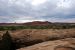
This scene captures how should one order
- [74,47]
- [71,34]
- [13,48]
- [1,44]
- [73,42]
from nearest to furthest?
[74,47]
[73,42]
[1,44]
[13,48]
[71,34]

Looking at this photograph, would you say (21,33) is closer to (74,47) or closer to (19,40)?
(19,40)

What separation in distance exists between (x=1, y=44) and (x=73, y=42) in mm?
6547

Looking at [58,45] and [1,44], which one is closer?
[58,45]

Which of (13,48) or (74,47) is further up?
(74,47)

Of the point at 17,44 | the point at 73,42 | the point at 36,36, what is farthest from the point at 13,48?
the point at 73,42

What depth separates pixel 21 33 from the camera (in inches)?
622

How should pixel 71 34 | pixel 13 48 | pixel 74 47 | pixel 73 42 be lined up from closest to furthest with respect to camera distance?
pixel 74 47 < pixel 73 42 < pixel 13 48 < pixel 71 34

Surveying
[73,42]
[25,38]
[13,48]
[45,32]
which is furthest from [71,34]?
[73,42]

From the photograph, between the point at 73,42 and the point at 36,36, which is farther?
the point at 36,36

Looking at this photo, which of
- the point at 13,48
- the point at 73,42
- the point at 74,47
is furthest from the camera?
the point at 13,48

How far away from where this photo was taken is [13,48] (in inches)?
571

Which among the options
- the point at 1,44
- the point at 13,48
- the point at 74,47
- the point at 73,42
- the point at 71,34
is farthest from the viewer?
Result: the point at 71,34

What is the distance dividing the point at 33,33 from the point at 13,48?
194 cm

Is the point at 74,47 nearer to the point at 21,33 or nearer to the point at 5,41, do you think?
the point at 5,41
